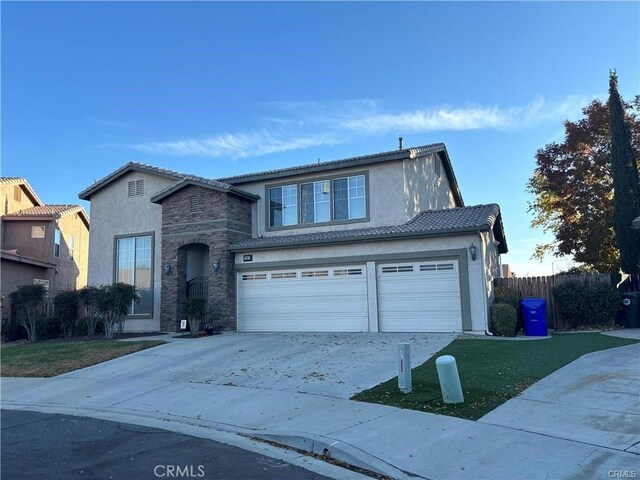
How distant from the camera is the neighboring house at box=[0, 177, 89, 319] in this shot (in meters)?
27.5

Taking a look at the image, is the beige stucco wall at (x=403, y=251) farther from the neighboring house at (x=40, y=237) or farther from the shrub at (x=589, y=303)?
the neighboring house at (x=40, y=237)

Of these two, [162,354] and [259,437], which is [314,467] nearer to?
[259,437]

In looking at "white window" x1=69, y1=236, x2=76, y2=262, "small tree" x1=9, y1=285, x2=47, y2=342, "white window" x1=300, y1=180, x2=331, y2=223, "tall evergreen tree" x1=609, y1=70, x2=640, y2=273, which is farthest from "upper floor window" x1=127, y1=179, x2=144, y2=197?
"tall evergreen tree" x1=609, y1=70, x2=640, y2=273

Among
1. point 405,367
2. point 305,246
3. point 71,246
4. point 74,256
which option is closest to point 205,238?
point 305,246

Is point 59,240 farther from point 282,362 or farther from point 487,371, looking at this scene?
point 487,371

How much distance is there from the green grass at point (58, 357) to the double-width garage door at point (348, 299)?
12.9 feet

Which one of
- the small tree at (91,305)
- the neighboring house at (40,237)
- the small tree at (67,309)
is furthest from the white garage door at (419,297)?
the neighboring house at (40,237)

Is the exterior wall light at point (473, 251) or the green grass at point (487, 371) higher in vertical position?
the exterior wall light at point (473, 251)

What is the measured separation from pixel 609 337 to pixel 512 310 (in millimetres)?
2616

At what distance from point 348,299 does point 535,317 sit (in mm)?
5798

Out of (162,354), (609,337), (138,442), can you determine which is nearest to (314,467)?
(138,442)

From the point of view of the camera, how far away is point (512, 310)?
Answer: 15.4m

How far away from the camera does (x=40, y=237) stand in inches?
1196

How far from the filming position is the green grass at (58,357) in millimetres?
13320
